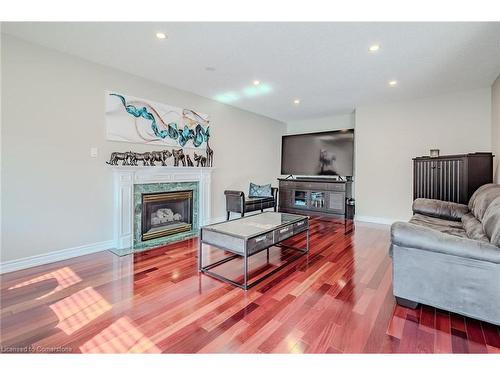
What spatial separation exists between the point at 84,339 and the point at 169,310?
0.53 m

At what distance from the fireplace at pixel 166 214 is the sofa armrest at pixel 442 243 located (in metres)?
3.09

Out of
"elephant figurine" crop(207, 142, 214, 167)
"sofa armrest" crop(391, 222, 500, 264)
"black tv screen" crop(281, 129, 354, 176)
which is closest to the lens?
"sofa armrest" crop(391, 222, 500, 264)

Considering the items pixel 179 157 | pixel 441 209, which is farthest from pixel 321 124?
pixel 179 157

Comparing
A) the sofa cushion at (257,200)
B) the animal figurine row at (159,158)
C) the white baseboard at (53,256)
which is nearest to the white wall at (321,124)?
the sofa cushion at (257,200)

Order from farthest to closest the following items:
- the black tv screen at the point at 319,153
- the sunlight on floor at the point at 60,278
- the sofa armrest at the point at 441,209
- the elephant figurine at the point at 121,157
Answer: the black tv screen at the point at 319,153 < the elephant figurine at the point at 121,157 < the sofa armrest at the point at 441,209 < the sunlight on floor at the point at 60,278

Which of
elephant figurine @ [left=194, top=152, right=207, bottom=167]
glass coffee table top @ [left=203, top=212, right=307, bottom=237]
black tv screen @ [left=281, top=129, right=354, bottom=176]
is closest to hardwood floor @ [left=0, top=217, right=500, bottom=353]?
glass coffee table top @ [left=203, top=212, right=307, bottom=237]

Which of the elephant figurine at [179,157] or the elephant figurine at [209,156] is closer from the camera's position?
the elephant figurine at [179,157]

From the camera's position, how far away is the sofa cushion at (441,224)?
248 cm

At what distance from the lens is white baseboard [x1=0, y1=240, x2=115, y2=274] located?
2.51 metres

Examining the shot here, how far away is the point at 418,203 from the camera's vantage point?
3.38m

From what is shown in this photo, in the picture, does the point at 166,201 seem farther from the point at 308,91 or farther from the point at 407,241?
the point at 407,241

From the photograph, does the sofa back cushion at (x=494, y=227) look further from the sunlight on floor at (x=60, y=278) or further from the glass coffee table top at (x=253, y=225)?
the sunlight on floor at (x=60, y=278)

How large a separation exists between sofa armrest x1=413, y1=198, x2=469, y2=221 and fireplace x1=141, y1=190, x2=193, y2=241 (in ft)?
11.3

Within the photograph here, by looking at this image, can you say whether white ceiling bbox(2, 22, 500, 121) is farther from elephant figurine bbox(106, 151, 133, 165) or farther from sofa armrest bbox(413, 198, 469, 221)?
sofa armrest bbox(413, 198, 469, 221)
